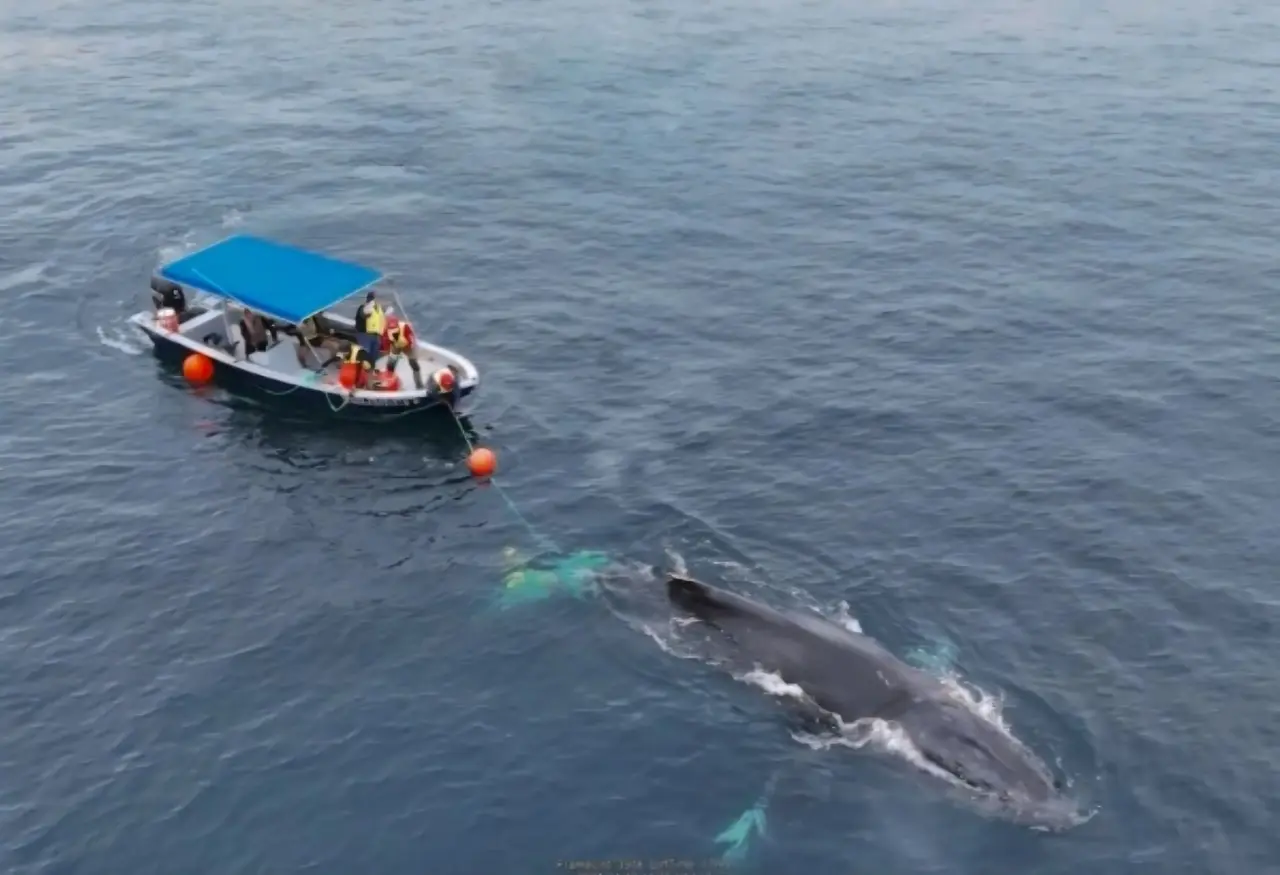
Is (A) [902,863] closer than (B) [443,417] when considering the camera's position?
Yes

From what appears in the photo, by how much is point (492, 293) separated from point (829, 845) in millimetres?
39959

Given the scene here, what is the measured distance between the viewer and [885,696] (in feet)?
137

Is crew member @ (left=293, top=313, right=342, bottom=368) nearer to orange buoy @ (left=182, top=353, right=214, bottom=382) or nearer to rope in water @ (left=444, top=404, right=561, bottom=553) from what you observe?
orange buoy @ (left=182, top=353, right=214, bottom=382)

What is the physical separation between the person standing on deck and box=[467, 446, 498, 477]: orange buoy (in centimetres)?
864

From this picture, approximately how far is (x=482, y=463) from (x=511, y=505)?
252 cm

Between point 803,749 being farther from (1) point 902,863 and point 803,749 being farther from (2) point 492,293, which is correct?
(2) point 492,293

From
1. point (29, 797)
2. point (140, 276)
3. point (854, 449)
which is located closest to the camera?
point (29, 797)

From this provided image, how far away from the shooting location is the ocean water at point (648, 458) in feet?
131

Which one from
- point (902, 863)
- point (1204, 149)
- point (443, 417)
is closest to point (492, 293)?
point (443, 417)

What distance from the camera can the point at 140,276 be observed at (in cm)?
7288

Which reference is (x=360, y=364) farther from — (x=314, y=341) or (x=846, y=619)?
(x=846, y=619)

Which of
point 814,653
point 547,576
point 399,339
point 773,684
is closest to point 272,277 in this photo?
point 399,339

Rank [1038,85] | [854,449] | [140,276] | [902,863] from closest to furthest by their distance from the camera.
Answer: [902,863] → [854,449] → [140,276] → [1038,85]

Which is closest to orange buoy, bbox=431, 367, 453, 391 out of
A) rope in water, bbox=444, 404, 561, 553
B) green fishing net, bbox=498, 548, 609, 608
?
rope in water, bbox=444, 404, 561, 553
